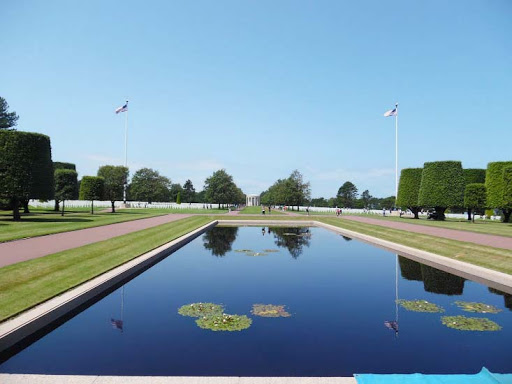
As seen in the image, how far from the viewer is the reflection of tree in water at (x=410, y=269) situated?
45.1ft

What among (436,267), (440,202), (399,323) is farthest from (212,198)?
(399,323)

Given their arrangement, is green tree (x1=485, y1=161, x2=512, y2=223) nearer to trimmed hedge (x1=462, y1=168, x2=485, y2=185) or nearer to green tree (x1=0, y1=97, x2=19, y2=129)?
trimmed hedge (x1=462, y1=168, x2=485, y2=185)

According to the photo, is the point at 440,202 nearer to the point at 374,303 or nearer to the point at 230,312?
the point at 374,303

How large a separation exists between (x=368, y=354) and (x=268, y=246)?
49.4 ft

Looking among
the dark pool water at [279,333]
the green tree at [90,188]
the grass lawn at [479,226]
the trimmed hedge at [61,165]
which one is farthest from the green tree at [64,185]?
the grass lawn at [479,226]

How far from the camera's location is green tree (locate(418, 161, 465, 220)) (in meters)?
47.2

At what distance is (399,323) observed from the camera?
8.62 metres

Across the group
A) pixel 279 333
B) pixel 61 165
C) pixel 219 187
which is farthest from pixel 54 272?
pixel 219 187

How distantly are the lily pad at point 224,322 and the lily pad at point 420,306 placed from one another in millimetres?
4852

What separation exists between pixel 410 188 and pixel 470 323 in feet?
164

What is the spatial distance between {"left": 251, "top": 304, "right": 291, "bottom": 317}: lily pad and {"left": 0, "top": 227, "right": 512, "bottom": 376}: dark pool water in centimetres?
20

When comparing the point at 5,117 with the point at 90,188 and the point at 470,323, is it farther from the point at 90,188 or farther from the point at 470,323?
the point at 470,323

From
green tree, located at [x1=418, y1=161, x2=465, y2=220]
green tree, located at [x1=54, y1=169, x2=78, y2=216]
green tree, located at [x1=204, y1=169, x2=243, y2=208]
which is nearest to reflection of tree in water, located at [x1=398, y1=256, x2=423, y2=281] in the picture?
green tree, located at [x1=418, y1=161, x2=465, y2=220]

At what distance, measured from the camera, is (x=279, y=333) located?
25.5ft
